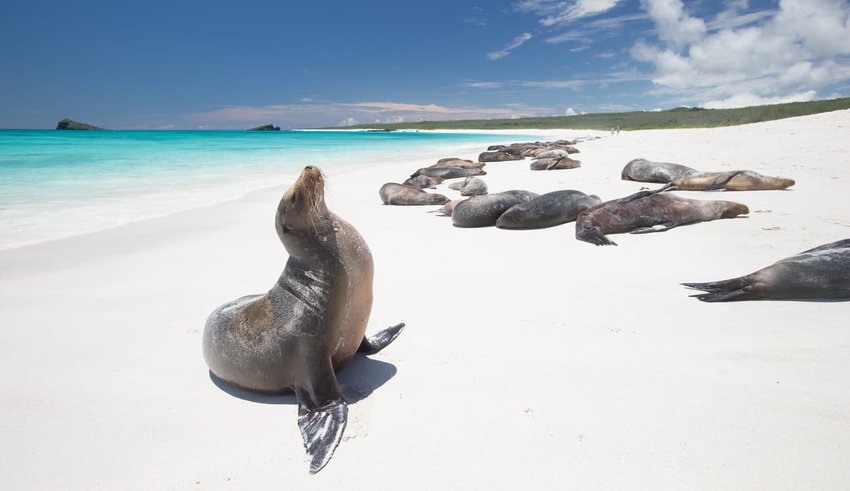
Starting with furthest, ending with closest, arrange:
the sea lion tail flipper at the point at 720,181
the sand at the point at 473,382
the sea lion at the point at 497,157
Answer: the sea lion at the point at 497,157
the sea lion tail flipper at the point at 720,181
the sand at the point at 473,382

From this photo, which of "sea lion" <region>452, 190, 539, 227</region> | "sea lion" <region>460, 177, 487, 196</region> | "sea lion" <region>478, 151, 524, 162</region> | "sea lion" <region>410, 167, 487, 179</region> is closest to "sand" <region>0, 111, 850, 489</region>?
"sea lion" <region>452, 190, 539, 227</region>

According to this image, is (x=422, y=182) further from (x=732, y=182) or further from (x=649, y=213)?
(x=649, y=213)

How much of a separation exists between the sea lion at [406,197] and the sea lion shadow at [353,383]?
21.2 feet

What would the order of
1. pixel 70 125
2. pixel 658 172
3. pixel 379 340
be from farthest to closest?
pixel 70 125 < pixel 658 172 < pixel 379 340

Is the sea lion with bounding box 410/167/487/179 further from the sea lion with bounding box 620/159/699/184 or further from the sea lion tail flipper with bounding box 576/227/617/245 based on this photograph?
the sea lion tail flipper with bounding box 576/227/617/245

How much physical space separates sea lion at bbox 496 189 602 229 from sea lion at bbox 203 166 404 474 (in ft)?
13.9

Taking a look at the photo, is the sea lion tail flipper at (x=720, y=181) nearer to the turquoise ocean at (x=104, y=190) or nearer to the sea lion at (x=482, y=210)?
the sea lion at (x=482, y=210)

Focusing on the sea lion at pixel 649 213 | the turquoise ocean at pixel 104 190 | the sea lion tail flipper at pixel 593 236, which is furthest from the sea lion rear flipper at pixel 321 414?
the turquoise ocean at pixel 104 190

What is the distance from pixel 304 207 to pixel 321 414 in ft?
3.29

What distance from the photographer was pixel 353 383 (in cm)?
261

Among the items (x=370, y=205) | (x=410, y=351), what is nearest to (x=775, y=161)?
(x=370, y=205)

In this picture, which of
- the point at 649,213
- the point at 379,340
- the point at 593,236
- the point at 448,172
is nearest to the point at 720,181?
the point at 649,213

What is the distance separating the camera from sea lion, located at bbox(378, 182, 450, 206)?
916 centimetres

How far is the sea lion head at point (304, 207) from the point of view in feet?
7.92
